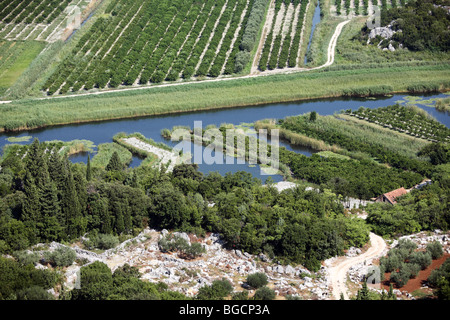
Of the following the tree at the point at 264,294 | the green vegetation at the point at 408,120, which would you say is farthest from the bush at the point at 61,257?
the green vegetation at the point at 408,120

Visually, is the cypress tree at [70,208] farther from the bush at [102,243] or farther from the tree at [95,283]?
the tree at [95,283]

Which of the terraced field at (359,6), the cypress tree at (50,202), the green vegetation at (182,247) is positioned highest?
the cypress tree at (50,202)

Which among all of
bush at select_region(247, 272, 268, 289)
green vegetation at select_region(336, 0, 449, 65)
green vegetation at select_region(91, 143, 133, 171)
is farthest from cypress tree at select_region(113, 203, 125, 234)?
green vegetation at select_region(336, 0, 449, 65)

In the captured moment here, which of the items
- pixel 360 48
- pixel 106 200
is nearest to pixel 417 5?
pixel 360 48

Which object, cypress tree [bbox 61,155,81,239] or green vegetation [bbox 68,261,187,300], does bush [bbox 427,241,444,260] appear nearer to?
green vegetation [bbox 68,261,187,300]

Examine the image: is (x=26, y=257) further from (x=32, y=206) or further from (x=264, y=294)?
(x=264, y=294)

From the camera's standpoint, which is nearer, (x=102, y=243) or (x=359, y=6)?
(x=102, y=243)

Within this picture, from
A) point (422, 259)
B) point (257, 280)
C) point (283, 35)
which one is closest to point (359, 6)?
point (283, 35)
